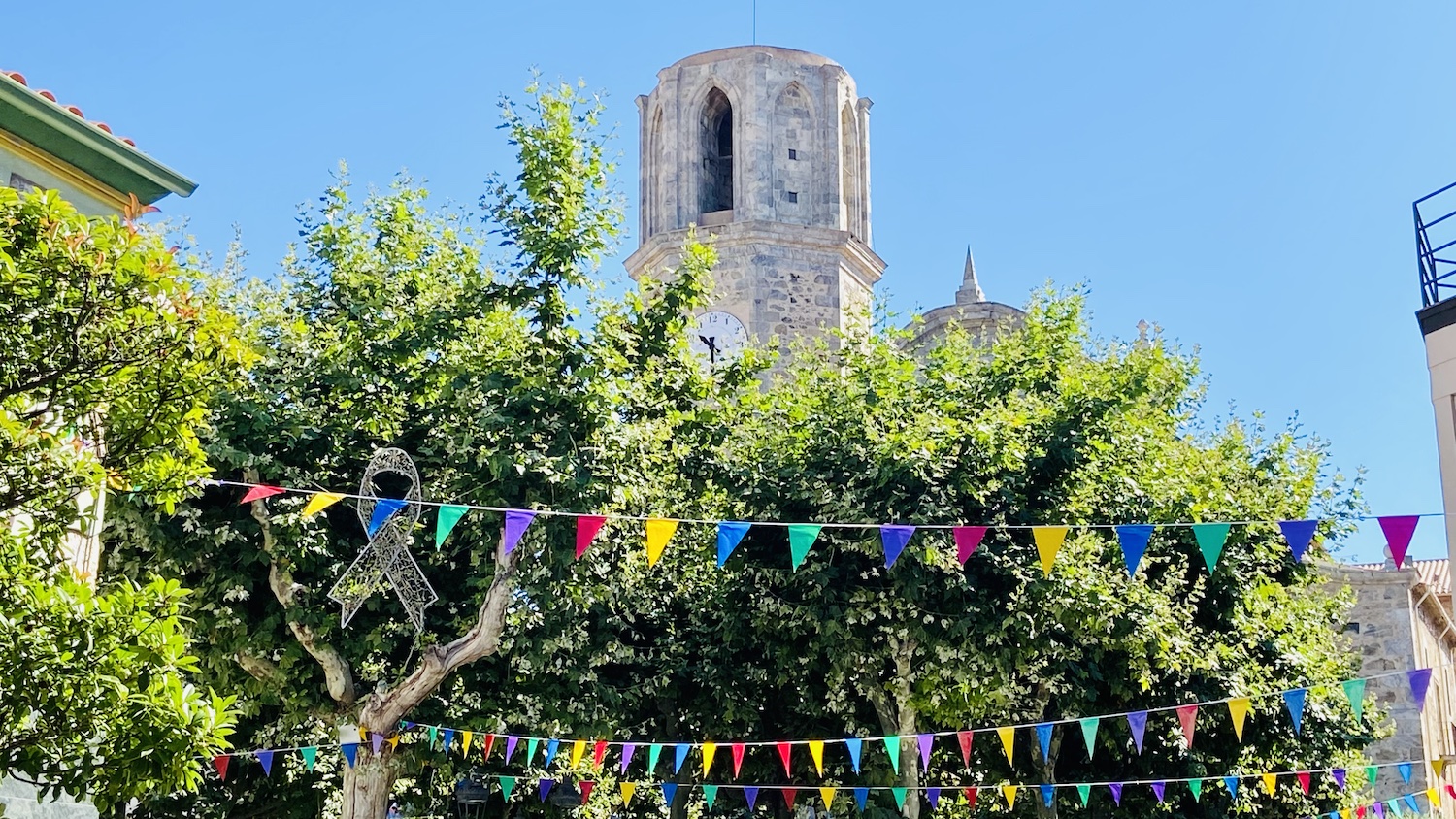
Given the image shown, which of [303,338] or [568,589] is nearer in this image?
[568,589]

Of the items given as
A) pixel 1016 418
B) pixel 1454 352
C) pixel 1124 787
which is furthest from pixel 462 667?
pixel 1454 352

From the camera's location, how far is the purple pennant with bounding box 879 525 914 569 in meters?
11.7

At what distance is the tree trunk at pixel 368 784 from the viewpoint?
46.7 ft

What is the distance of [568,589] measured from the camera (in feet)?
46.8

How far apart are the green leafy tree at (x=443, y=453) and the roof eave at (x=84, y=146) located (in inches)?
146

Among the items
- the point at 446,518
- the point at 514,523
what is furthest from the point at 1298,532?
the point at 446,518

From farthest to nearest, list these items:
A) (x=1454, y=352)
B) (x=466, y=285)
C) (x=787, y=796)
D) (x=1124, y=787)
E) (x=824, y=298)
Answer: (x=824, y=298), (x=1124, y=787), (x=787, y=796), (x=466, y=285), (x=1454, y=352)

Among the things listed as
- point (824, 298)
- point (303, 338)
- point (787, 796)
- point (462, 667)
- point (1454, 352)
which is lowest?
point (787, 796)

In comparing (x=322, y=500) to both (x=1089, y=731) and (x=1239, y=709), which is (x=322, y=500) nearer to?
(x=1089, y=731)

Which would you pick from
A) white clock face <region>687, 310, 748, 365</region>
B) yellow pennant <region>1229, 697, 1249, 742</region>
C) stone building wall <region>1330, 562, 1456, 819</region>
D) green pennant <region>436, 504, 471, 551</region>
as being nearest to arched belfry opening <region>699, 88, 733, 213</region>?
white clock face <region>687, 310, 748, 365</region>

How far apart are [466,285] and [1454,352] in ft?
29.3

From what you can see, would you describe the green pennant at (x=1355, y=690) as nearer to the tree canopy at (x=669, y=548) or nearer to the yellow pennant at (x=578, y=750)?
the tree canopy at (x=669, y=548)

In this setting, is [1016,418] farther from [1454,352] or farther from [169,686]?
[169,686]

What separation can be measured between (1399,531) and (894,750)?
245 inches
